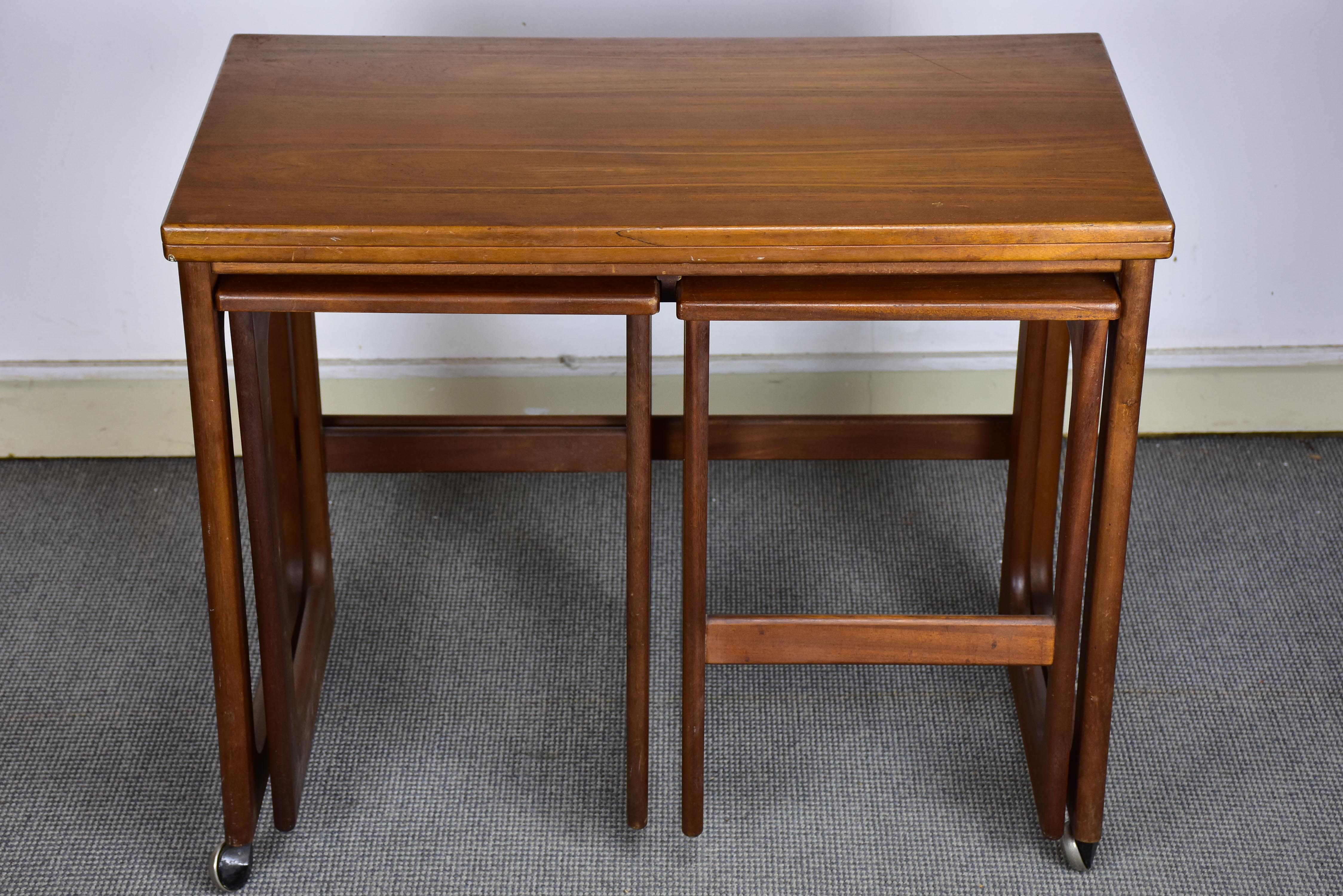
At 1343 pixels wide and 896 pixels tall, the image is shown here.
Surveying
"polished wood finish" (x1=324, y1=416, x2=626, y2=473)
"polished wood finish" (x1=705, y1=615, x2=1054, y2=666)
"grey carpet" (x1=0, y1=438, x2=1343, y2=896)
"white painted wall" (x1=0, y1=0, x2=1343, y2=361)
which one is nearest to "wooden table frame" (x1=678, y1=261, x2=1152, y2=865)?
"polished wood finish" (x1=705, y1=615, x2=1054, y2=666)

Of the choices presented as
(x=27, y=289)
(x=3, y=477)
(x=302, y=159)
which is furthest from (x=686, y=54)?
(x=3, y=477)

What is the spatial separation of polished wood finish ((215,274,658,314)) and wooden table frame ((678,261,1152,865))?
0.07 metres

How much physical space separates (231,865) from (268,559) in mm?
359

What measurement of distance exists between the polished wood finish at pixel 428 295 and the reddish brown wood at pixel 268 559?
35 mm

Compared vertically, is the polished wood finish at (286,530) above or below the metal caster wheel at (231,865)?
above

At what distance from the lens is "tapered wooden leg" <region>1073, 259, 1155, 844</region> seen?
4.28 feet

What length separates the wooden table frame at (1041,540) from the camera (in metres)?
1.29

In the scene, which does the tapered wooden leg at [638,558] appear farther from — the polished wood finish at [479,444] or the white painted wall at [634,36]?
the white painted wall at [634,36]

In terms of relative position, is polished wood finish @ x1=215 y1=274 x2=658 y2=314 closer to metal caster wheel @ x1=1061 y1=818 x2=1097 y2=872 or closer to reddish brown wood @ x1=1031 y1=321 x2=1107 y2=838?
reddish brown wood @ x1=1031 y1=321 x2=1107 y2=838

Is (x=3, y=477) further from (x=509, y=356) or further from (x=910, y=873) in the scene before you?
(x=910, y=873)

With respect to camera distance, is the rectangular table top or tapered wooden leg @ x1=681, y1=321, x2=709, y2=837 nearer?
the rectangular table top

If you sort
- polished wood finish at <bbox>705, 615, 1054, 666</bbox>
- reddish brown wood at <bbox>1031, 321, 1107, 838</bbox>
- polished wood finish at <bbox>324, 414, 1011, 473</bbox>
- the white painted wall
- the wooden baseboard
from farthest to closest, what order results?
1. the wooden baseboard
2. the white painted wall
3. polished wood finish at <bbox>324, 414, 1011, 473</bbox>
4. polished wood finish at <bbox>705, 615, 1054, 666</bbox>
5. reddish brown wood at <bbox>1031, 321, 1107, 838</bbox>

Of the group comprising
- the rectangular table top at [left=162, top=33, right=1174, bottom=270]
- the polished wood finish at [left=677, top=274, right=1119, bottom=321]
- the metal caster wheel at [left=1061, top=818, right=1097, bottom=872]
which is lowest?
the metal caster wheel at [left=1061, top=818, right=1097, bottom=872]

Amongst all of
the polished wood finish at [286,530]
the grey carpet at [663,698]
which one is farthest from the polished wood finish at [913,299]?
the grey carpet at [663,698]
